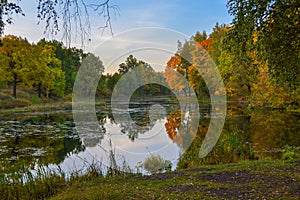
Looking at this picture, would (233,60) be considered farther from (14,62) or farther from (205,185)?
(14,62)

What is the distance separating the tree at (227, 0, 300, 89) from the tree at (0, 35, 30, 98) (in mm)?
33245

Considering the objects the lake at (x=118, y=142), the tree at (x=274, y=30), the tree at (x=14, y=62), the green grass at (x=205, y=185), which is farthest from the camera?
the tree at (x=14, y=62)

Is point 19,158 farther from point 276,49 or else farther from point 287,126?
point 287,126

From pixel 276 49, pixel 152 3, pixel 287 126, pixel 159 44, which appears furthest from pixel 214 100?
pixel 152 3

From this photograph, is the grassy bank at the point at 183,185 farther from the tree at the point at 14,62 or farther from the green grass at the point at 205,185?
the tree at the point at 14,62

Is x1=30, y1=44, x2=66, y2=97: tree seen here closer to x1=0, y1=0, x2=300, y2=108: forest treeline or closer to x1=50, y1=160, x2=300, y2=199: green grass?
x1=0, y1=0, x2=300, y2=108: forest treeline

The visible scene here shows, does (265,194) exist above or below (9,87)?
below

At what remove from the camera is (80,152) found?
1301 cm

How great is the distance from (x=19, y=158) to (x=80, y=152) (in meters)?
2.53

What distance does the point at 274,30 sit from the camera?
6.88 meters

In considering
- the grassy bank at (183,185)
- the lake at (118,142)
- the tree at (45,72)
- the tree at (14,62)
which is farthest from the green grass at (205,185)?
the tree at (45,72)

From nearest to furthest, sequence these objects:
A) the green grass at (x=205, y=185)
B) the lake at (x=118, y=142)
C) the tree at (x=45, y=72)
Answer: the green grass at (x=205, y=185) < the lake at (x=118, y=142) < the tree at (x=45, y=72)

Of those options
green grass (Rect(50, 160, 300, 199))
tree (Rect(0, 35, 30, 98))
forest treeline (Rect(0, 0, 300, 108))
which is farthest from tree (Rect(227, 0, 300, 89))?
tree (Rect(0, 35, 30, 98))

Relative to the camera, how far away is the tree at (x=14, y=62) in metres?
34.9
